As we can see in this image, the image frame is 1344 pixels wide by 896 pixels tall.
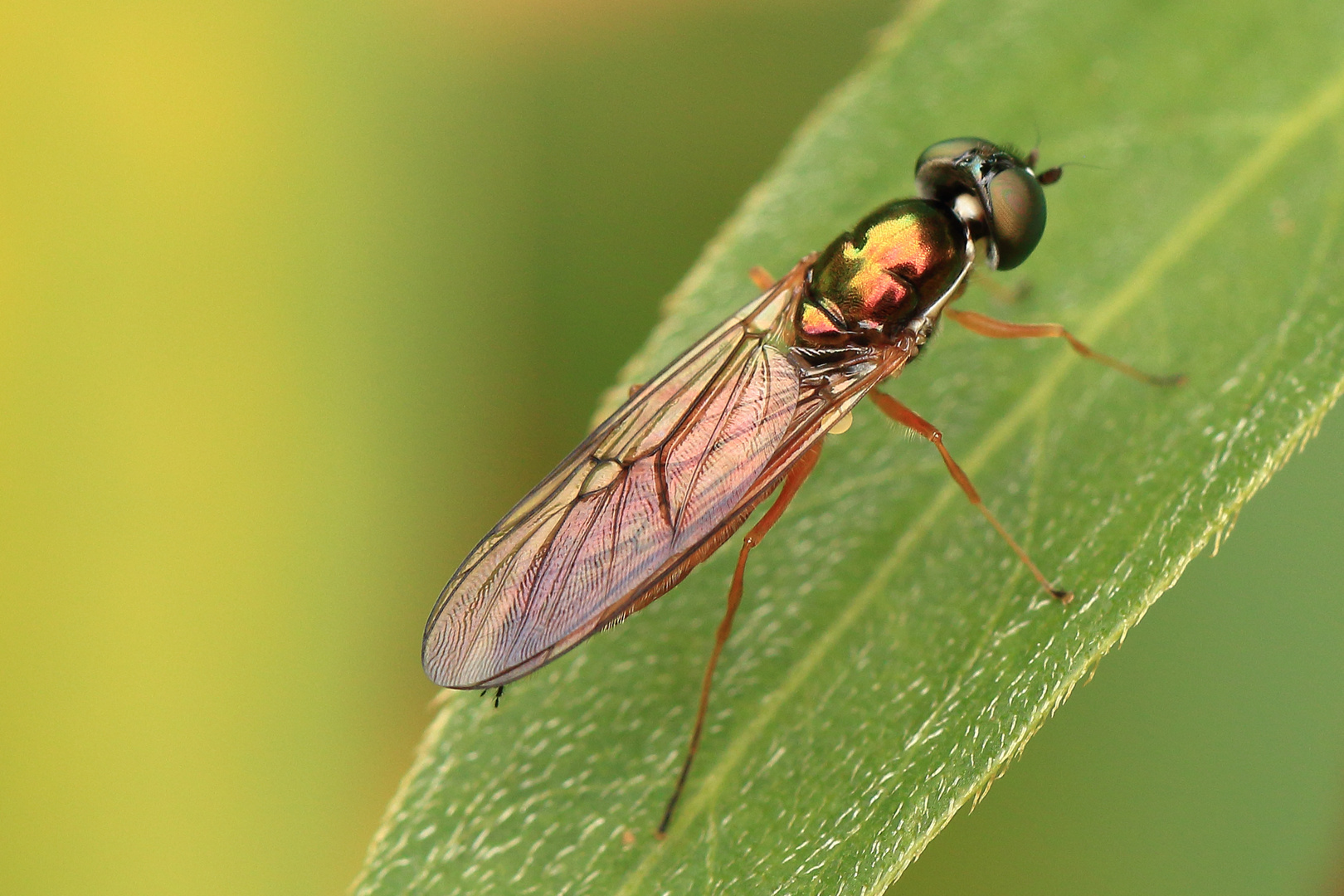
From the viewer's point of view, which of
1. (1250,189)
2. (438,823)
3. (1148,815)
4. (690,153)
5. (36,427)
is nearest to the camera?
(438,823)

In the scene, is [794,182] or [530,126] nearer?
[794,182]

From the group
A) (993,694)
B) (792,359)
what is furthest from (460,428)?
(993,694)

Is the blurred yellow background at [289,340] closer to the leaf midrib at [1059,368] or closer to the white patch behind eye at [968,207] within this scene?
the white patch behind eye at [968,207]

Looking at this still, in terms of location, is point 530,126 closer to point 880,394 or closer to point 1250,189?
point 880,394

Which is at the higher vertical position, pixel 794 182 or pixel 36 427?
pixel 36 427

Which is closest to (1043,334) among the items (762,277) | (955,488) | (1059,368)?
(1059,368)

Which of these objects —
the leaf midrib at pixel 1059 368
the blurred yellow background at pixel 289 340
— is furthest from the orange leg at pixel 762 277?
the blurred yellow background at pixel 289 340

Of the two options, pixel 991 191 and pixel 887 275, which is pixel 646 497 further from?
pixel 991 191
